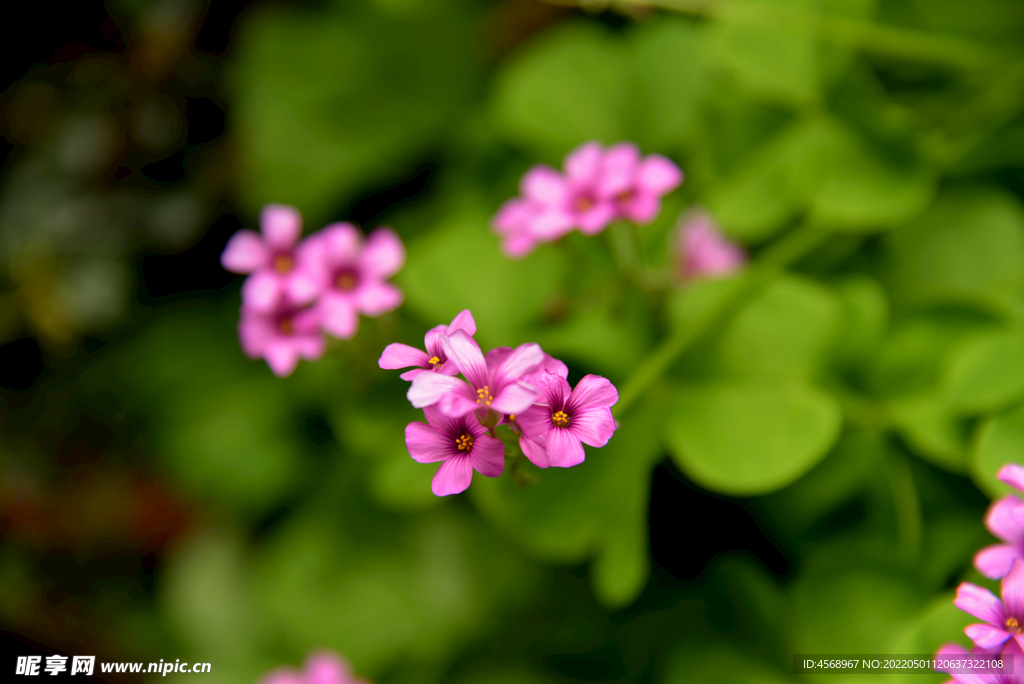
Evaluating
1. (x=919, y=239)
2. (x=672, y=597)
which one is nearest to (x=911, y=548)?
(x=672, y=597)

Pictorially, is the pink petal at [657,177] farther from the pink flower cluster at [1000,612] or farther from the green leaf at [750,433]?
the pink flower cluster at [1000,612]

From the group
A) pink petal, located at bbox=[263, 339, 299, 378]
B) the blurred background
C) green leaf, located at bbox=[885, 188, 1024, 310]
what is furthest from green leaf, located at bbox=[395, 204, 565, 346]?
green leaf, located at bbox=[885, 188, 1024, 310]

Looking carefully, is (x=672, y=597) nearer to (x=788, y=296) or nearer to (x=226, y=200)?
(x=788, y=296)

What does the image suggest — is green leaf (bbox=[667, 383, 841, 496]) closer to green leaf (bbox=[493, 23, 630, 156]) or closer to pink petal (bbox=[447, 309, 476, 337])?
pink petal (bbox=[447, 309, 476, 337])

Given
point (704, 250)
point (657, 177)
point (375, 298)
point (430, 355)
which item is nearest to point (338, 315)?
point (375, 298)

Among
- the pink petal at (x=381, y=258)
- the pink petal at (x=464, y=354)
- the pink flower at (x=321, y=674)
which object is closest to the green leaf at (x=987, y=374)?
the pink petal at (x=464, y=354)

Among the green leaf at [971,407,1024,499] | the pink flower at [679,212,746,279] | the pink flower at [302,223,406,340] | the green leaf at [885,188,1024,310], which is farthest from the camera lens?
the pink flower at [679,212,746,279]
